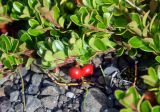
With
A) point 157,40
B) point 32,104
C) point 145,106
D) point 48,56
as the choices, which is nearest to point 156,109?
point 145,106

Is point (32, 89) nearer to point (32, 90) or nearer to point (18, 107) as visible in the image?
point (32, 90)

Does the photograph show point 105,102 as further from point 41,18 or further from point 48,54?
point 41,18

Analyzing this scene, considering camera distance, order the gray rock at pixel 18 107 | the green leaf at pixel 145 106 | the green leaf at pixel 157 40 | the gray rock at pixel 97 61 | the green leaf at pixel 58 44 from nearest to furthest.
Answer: the green leaf at pixel 145 106 → the green leaf at pixel 157 40 → the green leaf at pixel 58 44 → the gray rock at pixel 18 107 → the gray rock at pixel 97 61

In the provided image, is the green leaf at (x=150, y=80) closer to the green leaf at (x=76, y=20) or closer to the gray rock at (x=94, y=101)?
the gray rock at (x=94, y=101)

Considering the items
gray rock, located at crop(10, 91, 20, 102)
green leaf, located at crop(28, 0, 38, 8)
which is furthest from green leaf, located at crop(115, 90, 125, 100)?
green leaf, located at crop(28, 0, 38, 8)

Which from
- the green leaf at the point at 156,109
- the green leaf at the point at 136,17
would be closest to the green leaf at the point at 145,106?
the green leaf at the point at 156,109

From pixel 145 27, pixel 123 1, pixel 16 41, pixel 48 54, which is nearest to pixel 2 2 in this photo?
pixel 16 41
